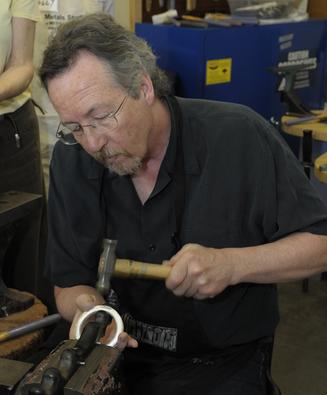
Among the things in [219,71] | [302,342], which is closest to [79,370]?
[302,342]

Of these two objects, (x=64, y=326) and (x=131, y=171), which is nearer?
(x=131, y=171)

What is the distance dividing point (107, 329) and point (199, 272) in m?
0.21

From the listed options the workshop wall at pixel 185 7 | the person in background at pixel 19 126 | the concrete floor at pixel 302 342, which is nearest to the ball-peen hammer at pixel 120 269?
the person in background at pixel 19 126

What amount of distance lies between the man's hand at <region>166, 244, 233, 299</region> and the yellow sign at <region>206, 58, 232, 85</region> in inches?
75.6

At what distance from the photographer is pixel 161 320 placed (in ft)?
4.53

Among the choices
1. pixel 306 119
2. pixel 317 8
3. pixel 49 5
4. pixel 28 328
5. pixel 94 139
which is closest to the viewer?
pixel 94 139

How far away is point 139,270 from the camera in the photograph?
1.12 m

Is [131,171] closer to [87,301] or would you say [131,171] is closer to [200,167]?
[200,167]

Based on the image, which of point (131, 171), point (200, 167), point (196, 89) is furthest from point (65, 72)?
point (196, 89)

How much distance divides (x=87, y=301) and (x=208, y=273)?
27 cm

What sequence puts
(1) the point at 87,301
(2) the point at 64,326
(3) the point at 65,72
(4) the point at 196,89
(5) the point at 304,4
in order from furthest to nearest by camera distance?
(5) the point at 304,4 < (4) the point at 196,89 < (2) the point at 64,326 < (1) the point at 87,301 < (3) the point at 65,72

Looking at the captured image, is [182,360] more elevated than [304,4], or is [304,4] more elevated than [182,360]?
[304,4]

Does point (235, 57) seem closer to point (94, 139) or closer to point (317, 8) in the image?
point (317, 8)

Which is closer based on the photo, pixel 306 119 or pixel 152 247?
pixel 152 247
